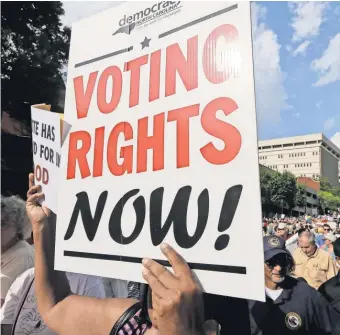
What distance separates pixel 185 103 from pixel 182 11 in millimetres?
265

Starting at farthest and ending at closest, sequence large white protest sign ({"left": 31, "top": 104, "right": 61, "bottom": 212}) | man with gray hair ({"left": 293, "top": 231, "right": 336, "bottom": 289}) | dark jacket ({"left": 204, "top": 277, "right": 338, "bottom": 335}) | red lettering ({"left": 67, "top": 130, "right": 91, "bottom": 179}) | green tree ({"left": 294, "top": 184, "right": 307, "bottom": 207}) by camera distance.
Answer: green tree ({"left": 294, "top": 184, "right": 307, "bottom": 207}), man with gray hair ({"left": 293, "top": 231, "right": 336, "bottom": 289}), dark jacket ({"left": 204, "top": 277, "right": 338, "bottom": 335}), large white protest sign ({"left": 31, "top": 104, "right": 61, "bottom": 212}), red lettering ({"left": 67, "top": 130, "right": 91, "bottom": 179})

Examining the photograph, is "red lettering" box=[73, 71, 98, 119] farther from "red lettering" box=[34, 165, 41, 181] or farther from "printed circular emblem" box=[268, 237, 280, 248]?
"printed circular emblem" box=[268, 237, 280, 248]

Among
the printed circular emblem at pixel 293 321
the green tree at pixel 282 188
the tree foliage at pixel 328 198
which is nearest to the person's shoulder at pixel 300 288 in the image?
the printed circular emblem at pixel 293 321

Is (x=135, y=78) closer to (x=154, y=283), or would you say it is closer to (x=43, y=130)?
(x=43, y=130)

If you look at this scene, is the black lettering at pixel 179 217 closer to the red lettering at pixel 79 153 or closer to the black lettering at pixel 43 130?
the red lettering at pixel 79 153

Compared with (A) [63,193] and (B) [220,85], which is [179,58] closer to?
(B) [220,85]

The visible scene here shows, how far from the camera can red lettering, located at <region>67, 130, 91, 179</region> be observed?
47.3 inches

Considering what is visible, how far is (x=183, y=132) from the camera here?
1001mm

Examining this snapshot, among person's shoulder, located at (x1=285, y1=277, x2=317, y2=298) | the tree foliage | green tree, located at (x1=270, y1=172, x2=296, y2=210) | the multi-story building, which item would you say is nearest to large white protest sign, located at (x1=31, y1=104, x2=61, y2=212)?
person's shoulder, located at (x1=285, y1=277, x2=317, y2=298)

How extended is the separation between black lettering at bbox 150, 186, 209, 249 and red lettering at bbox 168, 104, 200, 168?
70mm

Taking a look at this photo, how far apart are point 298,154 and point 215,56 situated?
87.5 metres

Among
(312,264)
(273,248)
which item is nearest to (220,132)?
(273,248)

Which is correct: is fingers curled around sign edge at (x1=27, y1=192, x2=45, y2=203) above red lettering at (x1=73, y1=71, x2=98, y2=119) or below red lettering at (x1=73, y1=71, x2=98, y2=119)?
below

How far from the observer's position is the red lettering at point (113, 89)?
1.18 metres
